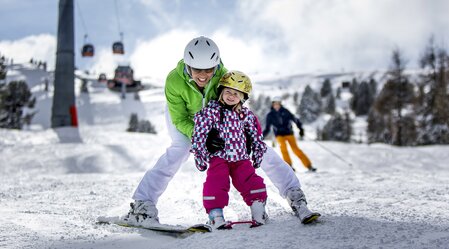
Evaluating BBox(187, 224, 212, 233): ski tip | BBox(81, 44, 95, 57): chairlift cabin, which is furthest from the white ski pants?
BBox(81, 44, 95, 57): chairlift cabin

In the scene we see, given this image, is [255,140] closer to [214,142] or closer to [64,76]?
[214,142]

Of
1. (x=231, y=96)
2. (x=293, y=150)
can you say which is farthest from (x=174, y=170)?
(x=293, y=150)

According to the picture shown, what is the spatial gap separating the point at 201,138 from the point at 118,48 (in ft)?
119

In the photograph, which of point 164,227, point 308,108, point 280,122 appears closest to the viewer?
point 164,227

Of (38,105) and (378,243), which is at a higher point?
(38,105)

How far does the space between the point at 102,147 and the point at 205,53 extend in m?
9.98

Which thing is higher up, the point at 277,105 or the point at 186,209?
the point at 277,105

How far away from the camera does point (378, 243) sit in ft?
8.96

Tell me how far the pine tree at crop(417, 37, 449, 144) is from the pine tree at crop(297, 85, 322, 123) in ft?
239

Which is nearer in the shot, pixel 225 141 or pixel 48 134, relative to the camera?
pixel 225 141

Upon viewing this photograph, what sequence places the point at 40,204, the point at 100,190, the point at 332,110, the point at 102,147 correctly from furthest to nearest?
the point at 332,110
the point at 102,147
the point at 100,190
the point at 40,204

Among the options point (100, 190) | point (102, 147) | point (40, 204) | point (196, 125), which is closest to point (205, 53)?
point (196, 125)

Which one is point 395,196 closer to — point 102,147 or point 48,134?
point 102,147

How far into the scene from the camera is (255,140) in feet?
13.2
